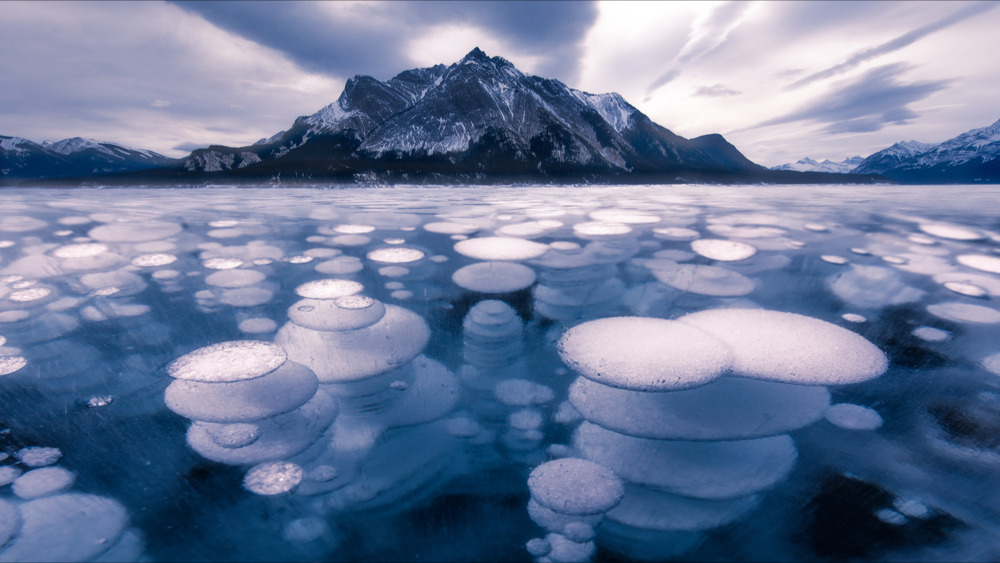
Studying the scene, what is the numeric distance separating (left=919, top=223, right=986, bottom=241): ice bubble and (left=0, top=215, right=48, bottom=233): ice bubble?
1506 cm

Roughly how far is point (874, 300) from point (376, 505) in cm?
462

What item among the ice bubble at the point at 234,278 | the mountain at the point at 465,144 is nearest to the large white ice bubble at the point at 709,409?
the ice bubble at the point at 234,278

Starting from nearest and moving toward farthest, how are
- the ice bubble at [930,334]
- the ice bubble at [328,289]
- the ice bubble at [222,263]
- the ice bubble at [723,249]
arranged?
the ice bubble at [930,334], the ice bubble at [328,289], the ice bubble at [222,263], the ice bubble at [723,249]

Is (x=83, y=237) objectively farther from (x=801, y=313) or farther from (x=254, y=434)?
(x=801, y=313)

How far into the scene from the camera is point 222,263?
14.7 ft

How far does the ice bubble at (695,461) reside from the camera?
1.71 meters

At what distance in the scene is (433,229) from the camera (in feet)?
21.8

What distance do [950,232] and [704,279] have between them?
6.41 meters

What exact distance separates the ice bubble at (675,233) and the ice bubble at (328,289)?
463 cm

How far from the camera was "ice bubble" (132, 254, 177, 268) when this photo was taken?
4488 mm

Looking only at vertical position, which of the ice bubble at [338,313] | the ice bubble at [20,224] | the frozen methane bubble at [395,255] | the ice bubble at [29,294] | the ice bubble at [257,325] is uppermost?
the ice bubble at [20,224]

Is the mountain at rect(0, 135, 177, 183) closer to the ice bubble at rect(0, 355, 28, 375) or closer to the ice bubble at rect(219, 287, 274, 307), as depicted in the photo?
the ice bubble at rect(219, 287, 274, 307)

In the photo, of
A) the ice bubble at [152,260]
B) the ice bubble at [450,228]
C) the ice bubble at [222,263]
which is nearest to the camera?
the ice bubble at [222,263]

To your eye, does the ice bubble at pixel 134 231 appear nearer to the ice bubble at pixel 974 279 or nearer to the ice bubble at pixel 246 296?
the ice bubble at pixel 246 296
